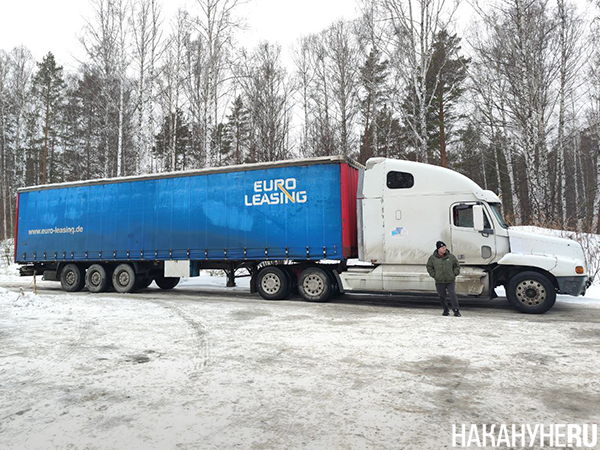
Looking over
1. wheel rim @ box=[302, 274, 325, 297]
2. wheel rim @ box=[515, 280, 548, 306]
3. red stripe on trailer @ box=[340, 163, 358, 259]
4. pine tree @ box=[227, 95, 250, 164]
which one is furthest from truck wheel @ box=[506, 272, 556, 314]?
pine tree @ box=[227, 95, 250, 164]

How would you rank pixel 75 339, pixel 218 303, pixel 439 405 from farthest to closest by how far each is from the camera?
pixel 218 303 → pixel 75 339 → pixel 439 405

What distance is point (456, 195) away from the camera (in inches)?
353

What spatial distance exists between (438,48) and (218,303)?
15354 mm

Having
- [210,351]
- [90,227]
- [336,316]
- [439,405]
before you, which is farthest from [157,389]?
[90,227]

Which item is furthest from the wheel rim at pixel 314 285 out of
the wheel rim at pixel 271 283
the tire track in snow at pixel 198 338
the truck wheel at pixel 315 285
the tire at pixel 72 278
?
the tire at pixel 72 278

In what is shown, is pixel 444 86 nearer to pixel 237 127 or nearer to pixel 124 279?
pixel 237 127

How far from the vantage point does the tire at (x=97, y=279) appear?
41.8ft

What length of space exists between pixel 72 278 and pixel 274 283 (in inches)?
300

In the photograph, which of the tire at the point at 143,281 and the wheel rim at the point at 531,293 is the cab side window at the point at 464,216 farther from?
the tire at the point at 143,281

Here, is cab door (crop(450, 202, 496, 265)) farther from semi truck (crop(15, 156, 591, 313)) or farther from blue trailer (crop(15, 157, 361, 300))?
blue trailer (crop(15, 157, 361, 300))

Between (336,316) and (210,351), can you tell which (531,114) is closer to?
(336,316)

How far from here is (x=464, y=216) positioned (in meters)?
8.88

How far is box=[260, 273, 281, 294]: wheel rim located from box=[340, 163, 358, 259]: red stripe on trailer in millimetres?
2027

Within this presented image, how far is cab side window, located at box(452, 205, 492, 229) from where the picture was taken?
8703mm
